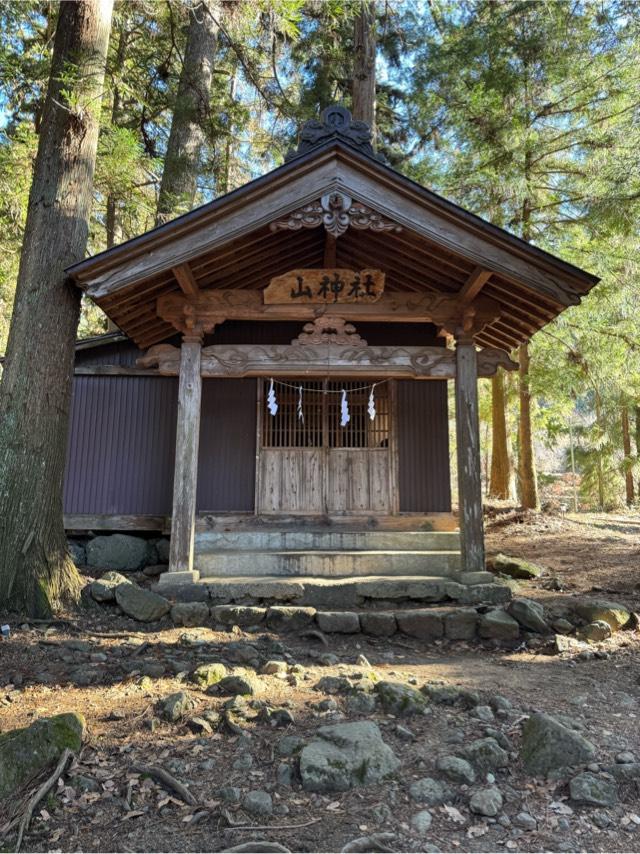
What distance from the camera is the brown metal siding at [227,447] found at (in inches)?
348

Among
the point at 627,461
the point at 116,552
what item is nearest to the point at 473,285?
the point at 116,552

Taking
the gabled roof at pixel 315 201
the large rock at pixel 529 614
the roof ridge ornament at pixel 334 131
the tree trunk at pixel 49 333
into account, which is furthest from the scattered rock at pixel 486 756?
the roof ridge ornament at pixel 334 131

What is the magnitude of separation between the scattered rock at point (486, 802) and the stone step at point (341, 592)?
3.60 meters

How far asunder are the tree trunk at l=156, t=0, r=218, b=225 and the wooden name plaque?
4249 millimetres

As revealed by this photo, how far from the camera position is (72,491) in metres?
8.79

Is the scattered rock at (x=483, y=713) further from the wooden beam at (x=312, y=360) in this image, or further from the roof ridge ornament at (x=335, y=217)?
the roof ridge ornament at (x=335, y=217)

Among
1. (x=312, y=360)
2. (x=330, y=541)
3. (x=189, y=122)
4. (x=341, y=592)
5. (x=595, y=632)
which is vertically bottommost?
(x=595, y=632)

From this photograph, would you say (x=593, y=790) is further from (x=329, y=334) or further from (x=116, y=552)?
(x=116, y=552)

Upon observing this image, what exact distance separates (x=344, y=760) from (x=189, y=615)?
3.43 meters

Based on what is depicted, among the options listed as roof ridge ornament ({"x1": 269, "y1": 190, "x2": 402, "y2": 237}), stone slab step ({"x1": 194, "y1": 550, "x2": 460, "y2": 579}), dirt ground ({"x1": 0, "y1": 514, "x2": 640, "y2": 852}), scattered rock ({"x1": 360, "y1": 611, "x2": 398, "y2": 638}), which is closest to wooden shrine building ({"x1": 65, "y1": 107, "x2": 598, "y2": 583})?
roof ridge ornament ({"x1": 269, "y1": 190, "x2": 402, "y2": 237})

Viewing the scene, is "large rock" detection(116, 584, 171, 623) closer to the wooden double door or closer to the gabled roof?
the wooden double door

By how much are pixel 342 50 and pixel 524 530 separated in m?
11.9

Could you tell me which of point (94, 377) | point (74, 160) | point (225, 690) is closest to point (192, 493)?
point (225, 690)

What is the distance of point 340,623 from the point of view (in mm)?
6008
